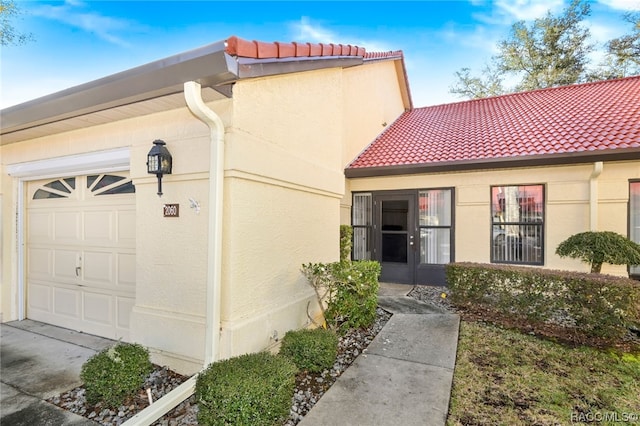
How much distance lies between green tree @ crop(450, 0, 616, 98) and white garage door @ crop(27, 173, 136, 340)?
20.0 metres

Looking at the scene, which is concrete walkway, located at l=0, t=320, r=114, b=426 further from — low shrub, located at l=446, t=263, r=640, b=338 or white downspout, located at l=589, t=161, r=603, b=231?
white downspout, located at l=589, t=161, r=603, b=231

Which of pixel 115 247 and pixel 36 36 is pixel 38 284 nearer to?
pixel 115 247

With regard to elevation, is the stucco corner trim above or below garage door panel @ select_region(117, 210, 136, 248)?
above

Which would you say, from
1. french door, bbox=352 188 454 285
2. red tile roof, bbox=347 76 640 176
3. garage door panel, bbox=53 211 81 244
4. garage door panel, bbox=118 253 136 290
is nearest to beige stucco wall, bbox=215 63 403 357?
garage door panel, bbox=118 253 136 290

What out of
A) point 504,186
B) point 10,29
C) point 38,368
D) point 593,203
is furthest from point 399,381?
point 10,29

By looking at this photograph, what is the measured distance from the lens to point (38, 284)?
18.3 ft

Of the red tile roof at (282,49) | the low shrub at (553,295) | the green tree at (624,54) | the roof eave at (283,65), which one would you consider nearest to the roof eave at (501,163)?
the low shrub at (553,295)

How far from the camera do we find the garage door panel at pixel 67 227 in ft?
16.6

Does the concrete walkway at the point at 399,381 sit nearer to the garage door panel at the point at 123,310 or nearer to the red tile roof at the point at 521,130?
the garage door panel at the point at 123,310

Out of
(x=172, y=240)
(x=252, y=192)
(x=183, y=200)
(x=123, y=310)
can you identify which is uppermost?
(x=252, y=192)

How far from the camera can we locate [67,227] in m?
5.19

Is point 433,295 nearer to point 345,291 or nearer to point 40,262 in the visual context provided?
point 345,291

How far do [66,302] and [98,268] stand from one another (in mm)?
1119

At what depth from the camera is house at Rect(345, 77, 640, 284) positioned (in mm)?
6316
